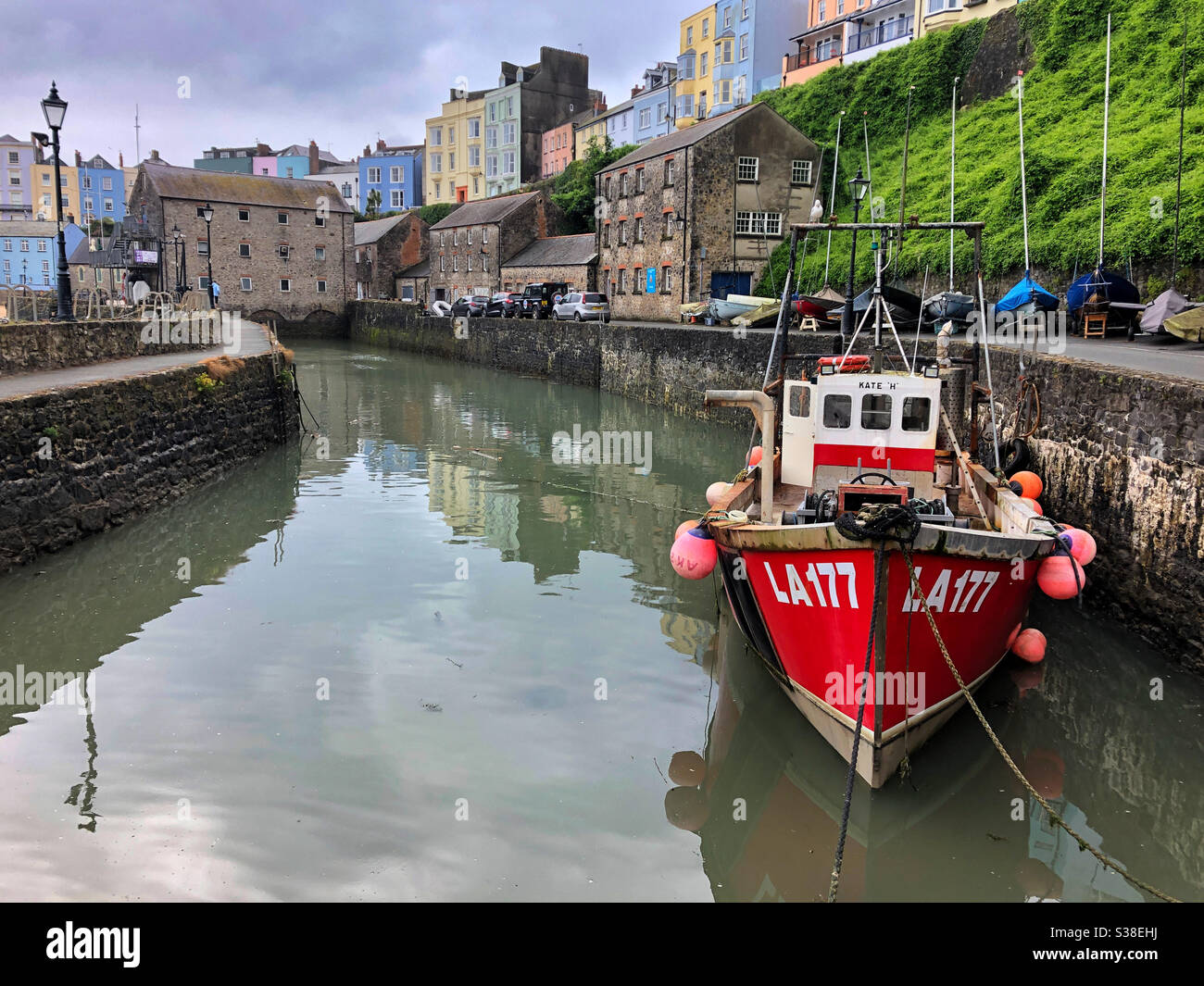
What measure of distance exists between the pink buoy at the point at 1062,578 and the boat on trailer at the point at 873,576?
13 cm

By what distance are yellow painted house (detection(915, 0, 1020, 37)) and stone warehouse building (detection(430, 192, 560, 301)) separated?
72.4 ft

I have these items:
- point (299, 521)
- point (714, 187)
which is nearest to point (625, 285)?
point (714, 187)

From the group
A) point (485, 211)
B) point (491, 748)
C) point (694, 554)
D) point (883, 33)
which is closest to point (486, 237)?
point (485, 211)

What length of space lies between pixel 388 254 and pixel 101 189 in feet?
162

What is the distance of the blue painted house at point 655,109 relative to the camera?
60438 millimetres

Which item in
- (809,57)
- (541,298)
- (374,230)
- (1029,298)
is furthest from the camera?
(374,230)

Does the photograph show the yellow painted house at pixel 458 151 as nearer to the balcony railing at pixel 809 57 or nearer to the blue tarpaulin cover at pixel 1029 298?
the balcony railing at pixel 809 57

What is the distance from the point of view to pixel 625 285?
42.5 metres

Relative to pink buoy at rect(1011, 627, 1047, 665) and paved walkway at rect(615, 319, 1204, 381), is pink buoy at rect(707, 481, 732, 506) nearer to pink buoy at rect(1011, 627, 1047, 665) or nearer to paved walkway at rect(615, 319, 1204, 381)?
pink buoy at rect(1011, 627, 1047, 665)

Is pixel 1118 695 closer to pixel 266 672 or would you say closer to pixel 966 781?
pixel 966 781

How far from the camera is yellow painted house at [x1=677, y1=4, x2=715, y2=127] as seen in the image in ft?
193

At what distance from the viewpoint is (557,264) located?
160 feet

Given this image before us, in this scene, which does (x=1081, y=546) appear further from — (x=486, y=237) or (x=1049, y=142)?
(x=486, y=237)
